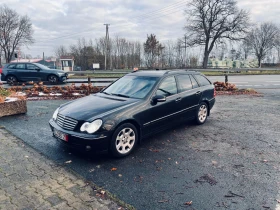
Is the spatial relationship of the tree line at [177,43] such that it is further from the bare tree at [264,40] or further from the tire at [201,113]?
the tire at [201,113]

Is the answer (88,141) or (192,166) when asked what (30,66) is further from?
(192,166)

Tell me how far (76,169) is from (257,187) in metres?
2.77

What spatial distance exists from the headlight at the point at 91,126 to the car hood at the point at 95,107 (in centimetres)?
9

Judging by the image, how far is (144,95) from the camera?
4.48 m

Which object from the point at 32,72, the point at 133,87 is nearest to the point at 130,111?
the point at 133,87

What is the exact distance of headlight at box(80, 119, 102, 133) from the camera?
3586 millimetres

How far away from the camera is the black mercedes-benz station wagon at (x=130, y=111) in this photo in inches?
143

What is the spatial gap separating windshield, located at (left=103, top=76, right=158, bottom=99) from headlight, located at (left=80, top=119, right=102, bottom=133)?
1191 mm

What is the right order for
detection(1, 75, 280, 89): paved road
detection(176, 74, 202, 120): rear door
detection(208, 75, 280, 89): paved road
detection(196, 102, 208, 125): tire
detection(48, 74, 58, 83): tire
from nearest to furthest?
detection(176, 74, 202, 120): rear door, detection(196, 102, 208, 125): tire, detection(1, 75, 280, 89): paved road, detection(208, 75, 280, 89): paved road, detection(48, 74, 58, 83): tire

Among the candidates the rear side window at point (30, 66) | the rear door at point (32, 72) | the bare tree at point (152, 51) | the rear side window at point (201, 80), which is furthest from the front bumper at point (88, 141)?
the bare tree at point (152, 51)

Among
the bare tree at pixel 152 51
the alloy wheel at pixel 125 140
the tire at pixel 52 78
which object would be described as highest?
the bare tree at pixel 152 51

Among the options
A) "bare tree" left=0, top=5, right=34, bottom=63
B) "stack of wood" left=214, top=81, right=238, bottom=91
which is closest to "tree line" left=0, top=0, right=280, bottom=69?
"bare tree" left=0, top=5, right=34, bottom=63

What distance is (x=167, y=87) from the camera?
493 cm

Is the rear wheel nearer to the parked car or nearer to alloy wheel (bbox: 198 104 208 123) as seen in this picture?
the parked car
